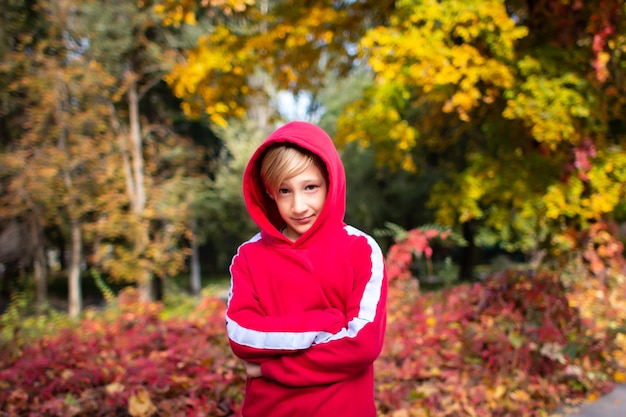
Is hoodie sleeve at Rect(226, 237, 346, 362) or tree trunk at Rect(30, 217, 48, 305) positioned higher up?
hoodie sleeve at Rect(226, 237, 346, 362)

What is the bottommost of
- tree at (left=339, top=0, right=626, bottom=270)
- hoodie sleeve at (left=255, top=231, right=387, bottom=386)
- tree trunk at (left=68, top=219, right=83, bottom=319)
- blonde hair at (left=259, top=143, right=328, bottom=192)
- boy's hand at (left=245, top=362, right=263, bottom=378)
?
tree trunk at (left=68, top=219, right=83, bottom=319)

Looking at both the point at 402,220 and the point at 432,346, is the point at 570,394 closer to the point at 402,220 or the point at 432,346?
the point at 432,346

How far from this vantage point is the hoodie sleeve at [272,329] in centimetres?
135

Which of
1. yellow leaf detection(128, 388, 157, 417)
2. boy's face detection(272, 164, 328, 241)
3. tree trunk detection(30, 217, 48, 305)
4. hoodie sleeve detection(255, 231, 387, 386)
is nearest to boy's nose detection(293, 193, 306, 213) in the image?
boy's face detection(272, 164, 328, 241)

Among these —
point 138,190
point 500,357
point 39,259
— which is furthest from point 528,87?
point 39,259

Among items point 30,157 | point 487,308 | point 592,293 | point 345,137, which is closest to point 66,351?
point 487,308

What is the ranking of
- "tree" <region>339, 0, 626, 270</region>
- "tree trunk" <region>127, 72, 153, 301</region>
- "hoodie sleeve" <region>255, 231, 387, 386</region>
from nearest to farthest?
"hoodie sleeve" <region>255, 231, 387, 386</region> < "tree" <region>339, 0, 626, 270</region> < "tree trunk" <region>127, 72, 153, 301</region>

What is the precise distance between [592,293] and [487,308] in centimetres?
187

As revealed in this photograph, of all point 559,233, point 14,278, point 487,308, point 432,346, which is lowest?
point 14,278

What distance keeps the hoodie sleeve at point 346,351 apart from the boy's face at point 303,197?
26cm

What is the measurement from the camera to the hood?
1424mm

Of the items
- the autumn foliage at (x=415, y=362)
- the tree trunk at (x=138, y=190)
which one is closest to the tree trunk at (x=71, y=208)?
Result: the tree trunk at (x=138, y=190)

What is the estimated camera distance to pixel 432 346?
407 cm

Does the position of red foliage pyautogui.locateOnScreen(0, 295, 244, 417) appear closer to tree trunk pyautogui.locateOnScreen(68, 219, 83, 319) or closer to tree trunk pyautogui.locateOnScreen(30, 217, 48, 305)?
tree trunk pyautogui.locateOnScreen(68, 219, 83, 319)
